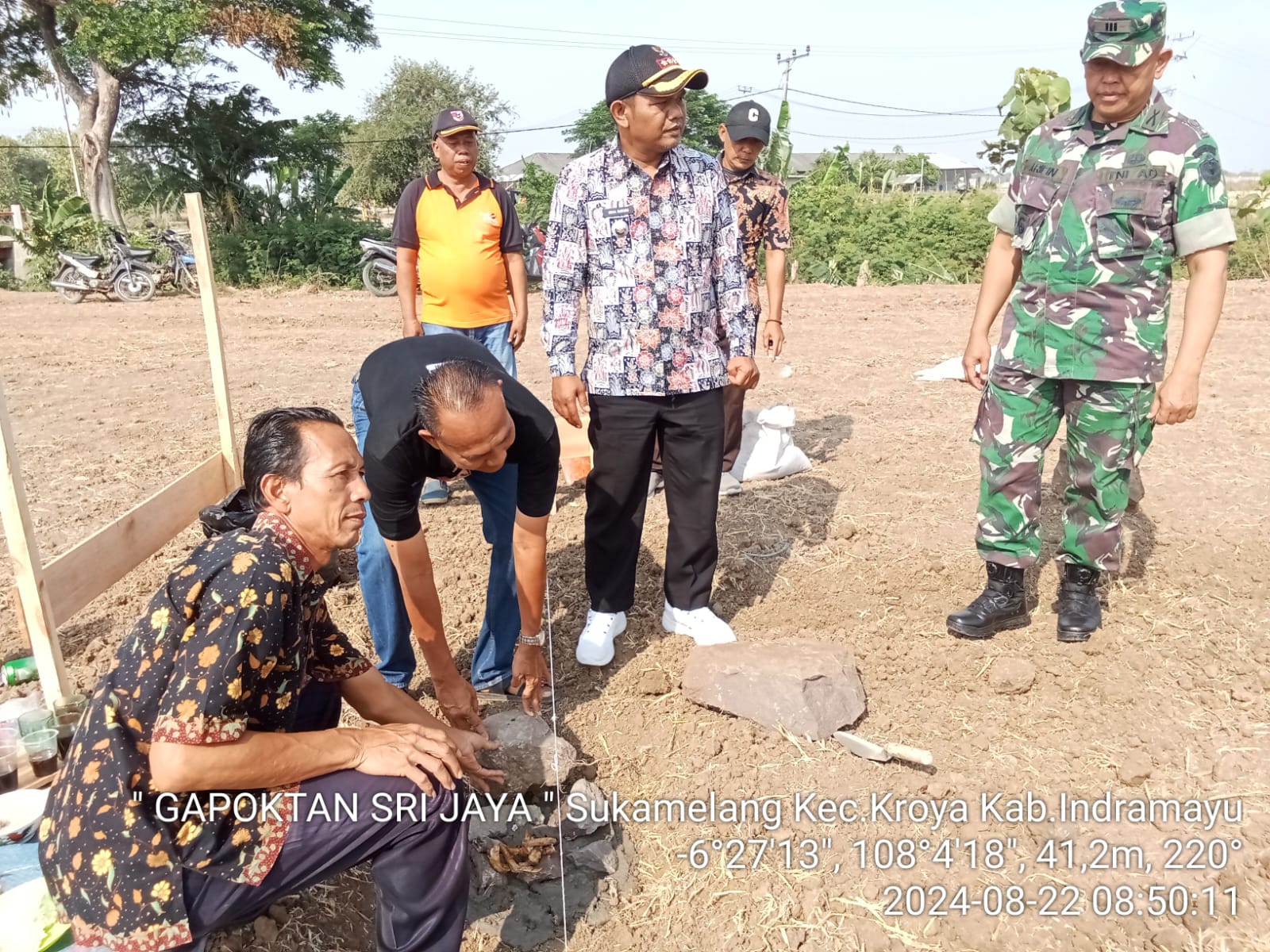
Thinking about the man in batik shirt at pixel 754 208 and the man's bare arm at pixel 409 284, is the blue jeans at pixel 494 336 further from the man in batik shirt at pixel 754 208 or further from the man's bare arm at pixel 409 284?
the man in batik shirt at pixel 754 208

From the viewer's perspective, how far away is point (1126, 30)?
2836mm

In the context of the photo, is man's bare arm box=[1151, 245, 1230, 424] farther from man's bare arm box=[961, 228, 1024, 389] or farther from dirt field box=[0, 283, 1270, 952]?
dirt field box=[0, 283, 1270, 952]

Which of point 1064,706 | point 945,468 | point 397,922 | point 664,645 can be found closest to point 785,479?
point 945,468

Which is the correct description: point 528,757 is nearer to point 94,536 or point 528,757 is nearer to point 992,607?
point 94,536

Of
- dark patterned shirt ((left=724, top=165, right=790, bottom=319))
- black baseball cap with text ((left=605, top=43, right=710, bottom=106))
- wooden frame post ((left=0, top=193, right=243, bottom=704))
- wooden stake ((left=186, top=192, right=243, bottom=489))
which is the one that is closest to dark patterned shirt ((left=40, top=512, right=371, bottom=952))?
wooden frame post ((left=0, top=193, right=243, bottom=704))

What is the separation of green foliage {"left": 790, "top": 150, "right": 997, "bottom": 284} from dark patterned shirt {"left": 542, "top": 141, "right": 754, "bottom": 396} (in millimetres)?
13604

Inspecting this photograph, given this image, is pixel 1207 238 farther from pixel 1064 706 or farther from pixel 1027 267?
pixel 1064 706

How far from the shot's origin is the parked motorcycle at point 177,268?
15109 mm

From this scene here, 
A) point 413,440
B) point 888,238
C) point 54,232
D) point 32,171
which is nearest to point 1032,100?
point 888,238

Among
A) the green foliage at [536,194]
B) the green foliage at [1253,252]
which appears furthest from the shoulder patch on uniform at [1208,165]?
the green foliage at [536,194]

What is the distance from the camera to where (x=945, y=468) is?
551 centimetres

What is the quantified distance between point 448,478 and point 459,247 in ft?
7.32

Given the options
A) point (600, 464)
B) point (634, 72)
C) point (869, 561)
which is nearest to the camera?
point (634, 72)

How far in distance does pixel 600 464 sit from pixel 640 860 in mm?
1351
